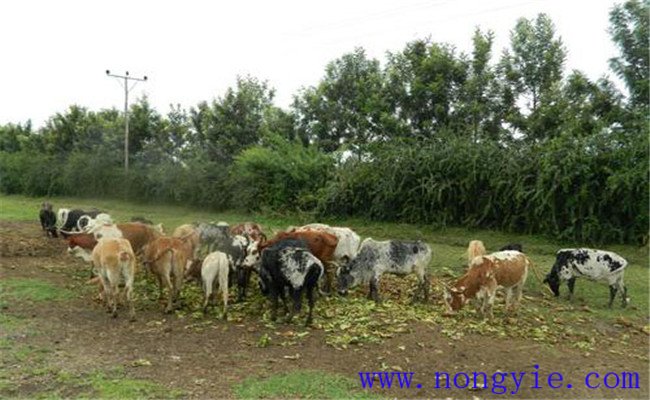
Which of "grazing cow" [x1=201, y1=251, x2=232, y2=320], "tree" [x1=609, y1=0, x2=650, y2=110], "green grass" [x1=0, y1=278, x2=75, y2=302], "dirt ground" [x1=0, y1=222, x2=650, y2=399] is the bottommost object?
"dirt ground" [x1=0, y1=222, x2=650, y2=399]

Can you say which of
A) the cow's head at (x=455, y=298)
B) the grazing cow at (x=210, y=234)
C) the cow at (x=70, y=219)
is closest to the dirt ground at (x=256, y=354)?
the cow's head at (x=455, y=298)

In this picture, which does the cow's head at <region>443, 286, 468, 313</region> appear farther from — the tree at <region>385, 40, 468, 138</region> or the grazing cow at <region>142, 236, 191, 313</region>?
the tree at <region>385, 40, 468, 138</region>

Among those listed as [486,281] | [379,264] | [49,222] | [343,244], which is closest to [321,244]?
[343,244]

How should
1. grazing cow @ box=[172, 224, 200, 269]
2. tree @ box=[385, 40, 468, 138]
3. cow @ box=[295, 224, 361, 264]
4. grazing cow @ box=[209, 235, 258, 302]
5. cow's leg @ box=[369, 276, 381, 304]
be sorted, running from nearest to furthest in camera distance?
cow's leg @ box=[369, 276, 381, 304] < grazing cow @ box=[209, 235, 258, 302] < grazing cow @ box=[172, 224, 200, 269] < cow @ box=[295, 224, 361, 264] < tree @ box=[385, 40, 468, 138]

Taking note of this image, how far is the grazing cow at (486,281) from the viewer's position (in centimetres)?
870

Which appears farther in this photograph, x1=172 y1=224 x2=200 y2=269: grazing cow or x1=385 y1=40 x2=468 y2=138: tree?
x1=385 y1=40 x2=468 y2=138: tree

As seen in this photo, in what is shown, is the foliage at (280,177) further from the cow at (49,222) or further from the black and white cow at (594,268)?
the black and white cow at (594,268)

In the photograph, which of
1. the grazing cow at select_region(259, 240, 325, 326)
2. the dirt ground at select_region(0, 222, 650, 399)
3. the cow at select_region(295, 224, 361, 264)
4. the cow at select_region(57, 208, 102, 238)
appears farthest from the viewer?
the cow at select_region(57, 208, 102, 238)

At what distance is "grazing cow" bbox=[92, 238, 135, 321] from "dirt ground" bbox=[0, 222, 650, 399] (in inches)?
11.2

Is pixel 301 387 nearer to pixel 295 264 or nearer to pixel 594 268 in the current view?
pixel 295 264

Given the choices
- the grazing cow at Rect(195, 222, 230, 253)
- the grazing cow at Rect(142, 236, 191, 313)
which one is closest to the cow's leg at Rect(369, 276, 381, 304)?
the grazing cow at Rect(142, 236, 191, 313)

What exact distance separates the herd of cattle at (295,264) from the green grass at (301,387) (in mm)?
1835

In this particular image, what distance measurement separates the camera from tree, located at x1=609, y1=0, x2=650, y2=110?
16.6m

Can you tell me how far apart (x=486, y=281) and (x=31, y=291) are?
23.8 ft
